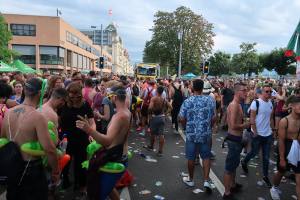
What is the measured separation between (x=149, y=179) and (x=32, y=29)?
5996 centimetres

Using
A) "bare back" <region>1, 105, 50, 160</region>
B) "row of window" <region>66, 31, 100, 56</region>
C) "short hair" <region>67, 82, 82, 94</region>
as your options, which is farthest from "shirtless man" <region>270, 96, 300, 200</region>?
"row of window" <region>66, 31, 100, 56</region>

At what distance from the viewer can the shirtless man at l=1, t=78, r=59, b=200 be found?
10.6 feet

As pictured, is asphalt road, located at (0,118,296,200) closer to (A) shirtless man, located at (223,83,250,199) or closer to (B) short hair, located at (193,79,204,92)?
(A) shirtless man, located at (223,83,250,199)

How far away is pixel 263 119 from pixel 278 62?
154ft

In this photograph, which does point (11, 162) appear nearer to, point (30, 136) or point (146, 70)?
point (30, 136)

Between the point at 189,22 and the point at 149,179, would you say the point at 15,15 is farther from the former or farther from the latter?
the point at 149,179

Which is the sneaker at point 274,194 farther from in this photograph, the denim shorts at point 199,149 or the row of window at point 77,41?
the row of window at point 77,41

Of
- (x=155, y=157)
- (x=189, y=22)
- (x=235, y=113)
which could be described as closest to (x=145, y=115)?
(x=155, y=157)

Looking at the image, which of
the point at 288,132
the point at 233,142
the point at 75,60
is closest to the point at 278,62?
the point at 75,60

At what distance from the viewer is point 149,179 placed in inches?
259

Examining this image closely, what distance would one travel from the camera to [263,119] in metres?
6.53

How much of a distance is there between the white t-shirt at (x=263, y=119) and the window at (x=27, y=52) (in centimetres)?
5926

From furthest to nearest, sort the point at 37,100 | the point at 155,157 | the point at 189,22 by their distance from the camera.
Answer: the point at 189,22
the point at 155,157
the point at 37,100

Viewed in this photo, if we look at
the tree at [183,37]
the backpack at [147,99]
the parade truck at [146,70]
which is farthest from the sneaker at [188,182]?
the tree at [183,37]
